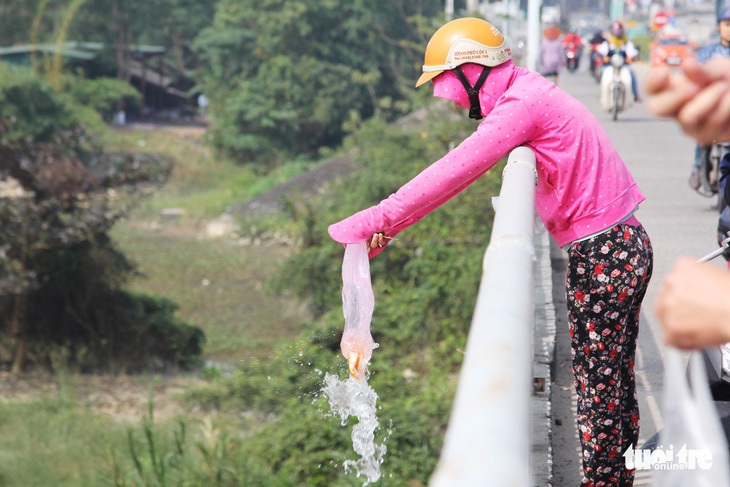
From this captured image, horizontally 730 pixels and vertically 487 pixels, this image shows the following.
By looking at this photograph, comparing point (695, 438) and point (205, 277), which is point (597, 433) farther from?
point (205, 277)

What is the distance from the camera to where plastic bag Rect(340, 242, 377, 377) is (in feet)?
8.23

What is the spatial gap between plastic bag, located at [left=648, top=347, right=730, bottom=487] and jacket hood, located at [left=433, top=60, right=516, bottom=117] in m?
1.26

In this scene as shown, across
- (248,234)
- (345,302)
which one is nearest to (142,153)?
(248,234)

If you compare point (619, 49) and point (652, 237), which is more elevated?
point (619, 49)

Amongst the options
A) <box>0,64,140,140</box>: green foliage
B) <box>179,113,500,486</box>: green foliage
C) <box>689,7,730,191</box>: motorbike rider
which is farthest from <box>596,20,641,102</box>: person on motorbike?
<box>0,64,140,140</box>: green foliage

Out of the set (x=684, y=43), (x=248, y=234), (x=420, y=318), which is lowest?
(x=248, y=234)

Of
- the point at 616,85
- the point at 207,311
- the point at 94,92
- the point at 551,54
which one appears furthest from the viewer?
the point at 94,92

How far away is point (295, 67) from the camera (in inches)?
1165

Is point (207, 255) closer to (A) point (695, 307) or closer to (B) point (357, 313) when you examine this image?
(B) point (357, 313)

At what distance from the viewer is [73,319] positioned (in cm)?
1261

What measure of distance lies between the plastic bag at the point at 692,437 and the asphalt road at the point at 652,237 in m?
0.51

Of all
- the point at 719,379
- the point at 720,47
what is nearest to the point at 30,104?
the point at 720,47

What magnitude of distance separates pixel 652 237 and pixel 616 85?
7.77 metres

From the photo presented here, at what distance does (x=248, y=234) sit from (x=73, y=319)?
8366mm
